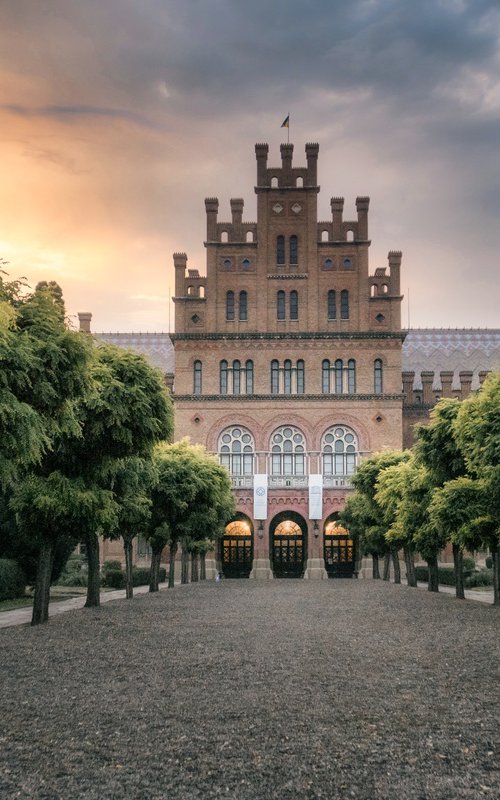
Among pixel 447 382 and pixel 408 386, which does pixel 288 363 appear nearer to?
pixel 408 386

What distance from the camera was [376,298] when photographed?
65.5m

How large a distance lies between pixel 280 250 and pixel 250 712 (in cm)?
5664

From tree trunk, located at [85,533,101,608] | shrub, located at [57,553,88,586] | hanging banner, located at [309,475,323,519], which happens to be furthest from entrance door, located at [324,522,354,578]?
tree trunk, located at [85,533,101,608]

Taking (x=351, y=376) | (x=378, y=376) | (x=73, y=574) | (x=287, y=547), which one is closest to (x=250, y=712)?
(x=73, y=574)

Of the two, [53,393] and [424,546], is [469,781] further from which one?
[424,546]

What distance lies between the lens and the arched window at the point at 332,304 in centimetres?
6569

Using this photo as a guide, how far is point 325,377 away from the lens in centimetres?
6550

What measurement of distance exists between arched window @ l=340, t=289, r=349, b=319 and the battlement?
8.85 metres

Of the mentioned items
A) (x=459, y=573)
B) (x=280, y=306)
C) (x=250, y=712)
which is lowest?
(x=250, y=712)

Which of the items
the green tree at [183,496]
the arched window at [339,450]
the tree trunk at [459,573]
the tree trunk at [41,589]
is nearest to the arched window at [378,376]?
the arched window at [339,450]

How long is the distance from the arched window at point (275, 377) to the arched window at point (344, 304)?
6156 mm

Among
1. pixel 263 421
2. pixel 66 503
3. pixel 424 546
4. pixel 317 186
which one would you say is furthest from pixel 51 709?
pixel 317 186

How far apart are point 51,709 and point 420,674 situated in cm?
660

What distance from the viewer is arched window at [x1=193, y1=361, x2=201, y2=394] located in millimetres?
65812
